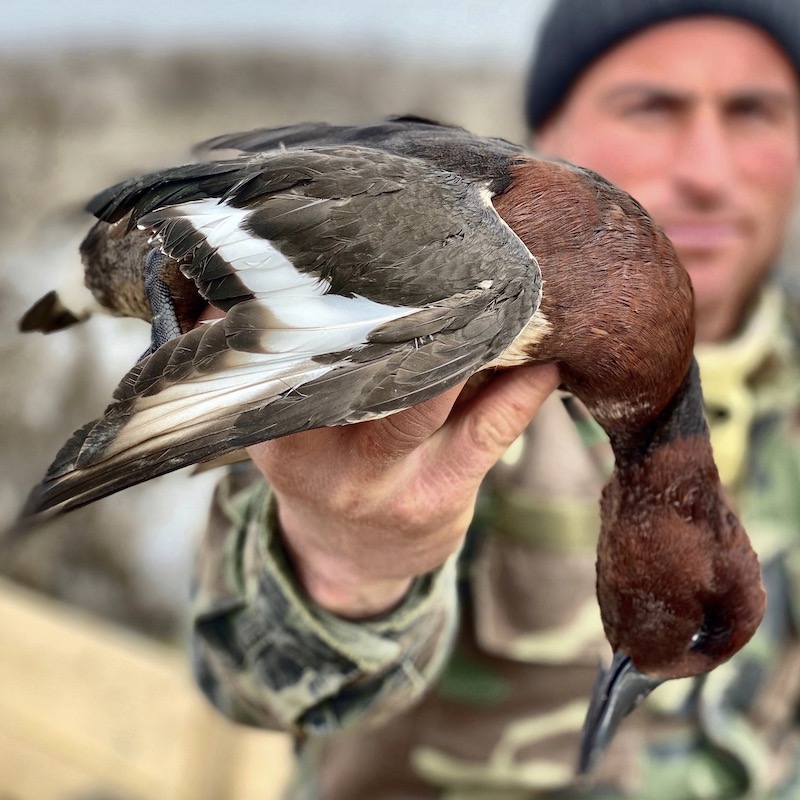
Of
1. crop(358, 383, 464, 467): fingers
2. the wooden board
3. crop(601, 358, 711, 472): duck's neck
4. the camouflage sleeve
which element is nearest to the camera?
crop(358, 383, 464, 467): fingers

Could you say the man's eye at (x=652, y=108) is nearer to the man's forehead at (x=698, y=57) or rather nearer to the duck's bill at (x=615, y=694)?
the man's forehead at (x=698, y=57)

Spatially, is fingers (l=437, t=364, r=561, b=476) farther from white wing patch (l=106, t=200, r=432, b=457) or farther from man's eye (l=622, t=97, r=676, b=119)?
man's eye (l=622, t=97, r=676, b=119)

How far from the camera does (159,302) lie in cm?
96

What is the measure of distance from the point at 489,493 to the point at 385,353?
2.79 ft

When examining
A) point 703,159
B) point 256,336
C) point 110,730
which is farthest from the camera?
point 110,730

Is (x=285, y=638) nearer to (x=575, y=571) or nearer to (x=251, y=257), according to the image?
(x=575, y=571)

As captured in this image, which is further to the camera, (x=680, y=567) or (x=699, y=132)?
(x=699, y=132)

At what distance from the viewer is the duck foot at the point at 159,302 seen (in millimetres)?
929

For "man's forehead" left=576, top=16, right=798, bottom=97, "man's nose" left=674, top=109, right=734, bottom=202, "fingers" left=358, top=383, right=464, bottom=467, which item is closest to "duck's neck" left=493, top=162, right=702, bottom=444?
"fingers" left=358, top=383, right=464, bottom=467

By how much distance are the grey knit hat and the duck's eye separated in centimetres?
117

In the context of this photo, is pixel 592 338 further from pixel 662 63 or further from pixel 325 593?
pixel 662 63

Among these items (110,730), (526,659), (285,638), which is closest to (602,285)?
(285,638)

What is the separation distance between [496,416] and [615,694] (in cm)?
39

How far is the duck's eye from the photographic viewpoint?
108 centimetres
